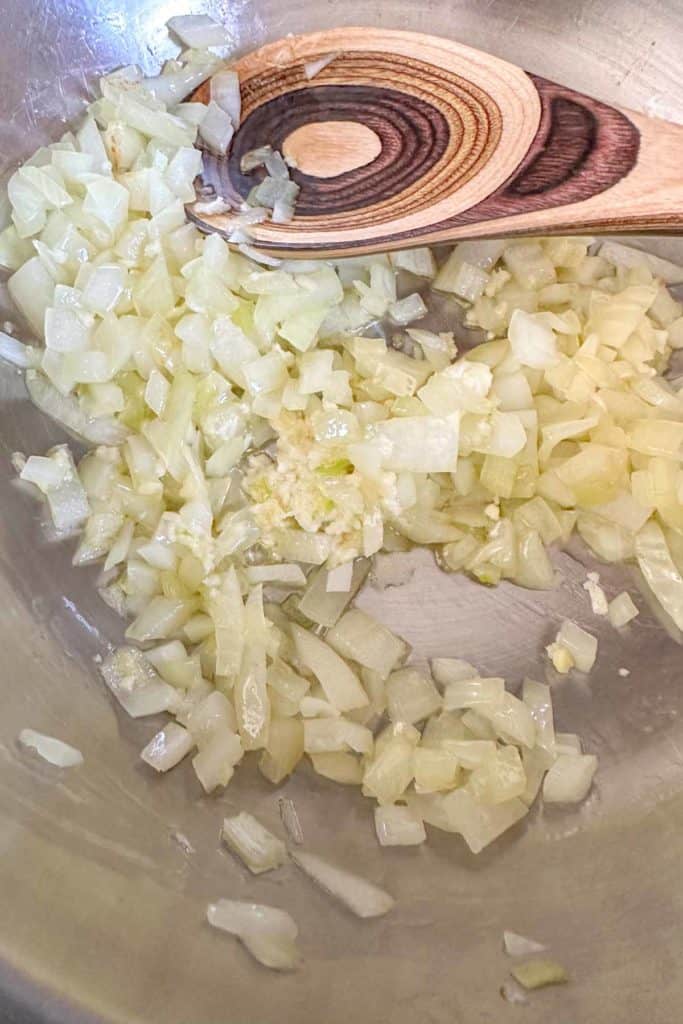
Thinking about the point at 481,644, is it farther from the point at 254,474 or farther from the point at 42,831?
the point at 42,831

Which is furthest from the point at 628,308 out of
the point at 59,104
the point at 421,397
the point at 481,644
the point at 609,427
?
the point at 59,104

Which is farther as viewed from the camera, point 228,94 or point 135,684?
point 228,94

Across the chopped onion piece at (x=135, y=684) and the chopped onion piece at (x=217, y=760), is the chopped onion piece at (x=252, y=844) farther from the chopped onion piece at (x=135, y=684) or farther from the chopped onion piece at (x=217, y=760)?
the chopped onion piece at (x=135, y=684)

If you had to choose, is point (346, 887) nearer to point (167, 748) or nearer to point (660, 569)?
point (167, 748)

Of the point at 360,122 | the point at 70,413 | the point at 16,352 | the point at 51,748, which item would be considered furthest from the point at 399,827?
the point at 360,122

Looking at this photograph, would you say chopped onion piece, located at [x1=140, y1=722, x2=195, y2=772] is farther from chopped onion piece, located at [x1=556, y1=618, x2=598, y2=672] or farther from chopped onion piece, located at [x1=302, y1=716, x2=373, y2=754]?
chopped onion piece, located at [x1=556, y1=618, x2=598, y2=672]
